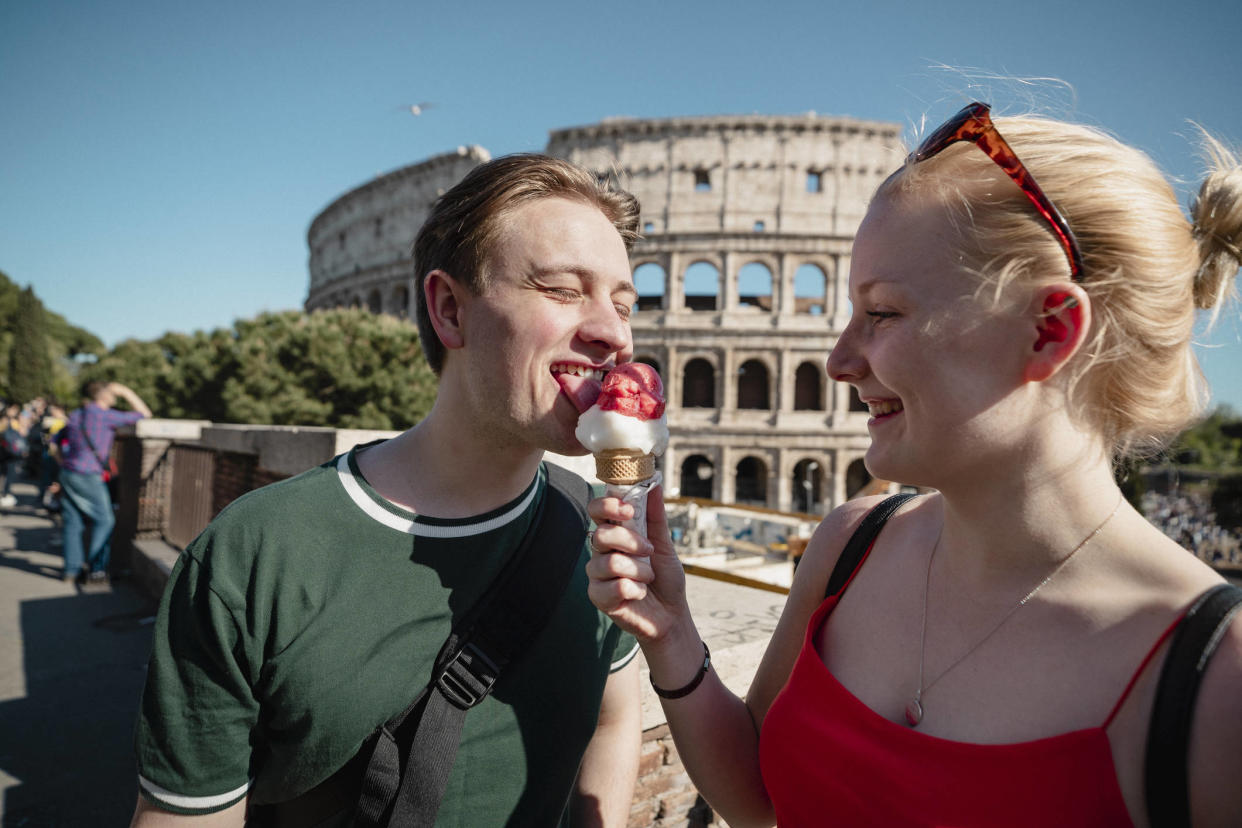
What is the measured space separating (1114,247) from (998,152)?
0.28 metres

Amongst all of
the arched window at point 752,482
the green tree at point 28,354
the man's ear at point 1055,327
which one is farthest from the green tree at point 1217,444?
the green tree at point 28,354

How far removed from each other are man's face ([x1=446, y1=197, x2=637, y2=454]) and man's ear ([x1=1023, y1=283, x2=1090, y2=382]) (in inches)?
36.7

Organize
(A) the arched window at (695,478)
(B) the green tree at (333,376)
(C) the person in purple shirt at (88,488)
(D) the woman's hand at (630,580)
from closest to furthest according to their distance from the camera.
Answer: (D) the woman's hand at (630,580)
(C) the person in purple shirt at (88,488)
(B) the green tree at (333,376)
(A) the arched window at (695,478)

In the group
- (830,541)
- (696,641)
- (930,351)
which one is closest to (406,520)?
(696,641)

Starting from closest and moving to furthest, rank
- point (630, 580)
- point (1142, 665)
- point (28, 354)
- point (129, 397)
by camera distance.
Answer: point (1142, 665)
point (630, 580)
point (129, 397)
point (28, 354)

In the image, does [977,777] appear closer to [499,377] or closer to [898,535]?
[898,535]

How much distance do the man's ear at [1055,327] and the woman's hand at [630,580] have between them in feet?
2.87

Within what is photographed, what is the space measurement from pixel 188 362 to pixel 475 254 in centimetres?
3121

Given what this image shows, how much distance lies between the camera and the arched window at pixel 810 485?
3234 centimetres

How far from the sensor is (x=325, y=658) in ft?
4.71

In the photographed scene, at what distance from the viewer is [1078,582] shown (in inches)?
51.8

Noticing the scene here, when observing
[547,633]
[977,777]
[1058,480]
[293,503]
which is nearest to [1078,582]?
[1058,480]

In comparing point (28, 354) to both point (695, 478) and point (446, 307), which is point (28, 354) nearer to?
point (695, 478)

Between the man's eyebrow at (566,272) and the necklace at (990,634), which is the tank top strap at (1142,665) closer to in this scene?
the necklace at (990,634)
